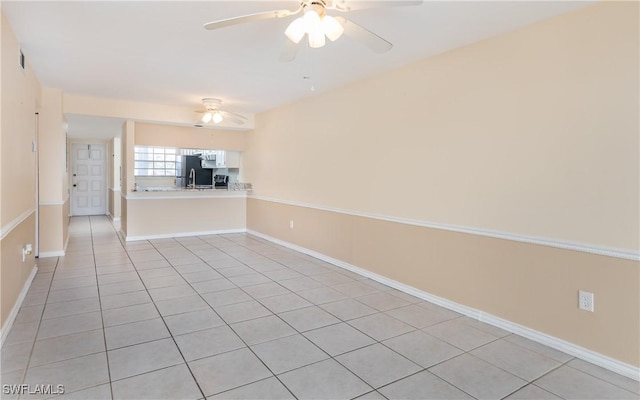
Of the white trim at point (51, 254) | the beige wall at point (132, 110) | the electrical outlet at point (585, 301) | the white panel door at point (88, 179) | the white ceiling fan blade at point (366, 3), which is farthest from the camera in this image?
the white panel door at point (88, 179)

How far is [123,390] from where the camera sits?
6.34 feet

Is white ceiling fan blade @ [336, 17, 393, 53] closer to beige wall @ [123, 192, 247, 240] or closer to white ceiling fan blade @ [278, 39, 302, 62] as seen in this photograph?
white ceiling fan blade @ [278, 39, 302, 62]

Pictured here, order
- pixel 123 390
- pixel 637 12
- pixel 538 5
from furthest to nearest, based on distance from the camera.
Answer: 1. pixel 538 5
2. pixel 637 12
3. pixel 123 390

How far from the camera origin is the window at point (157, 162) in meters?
7.62

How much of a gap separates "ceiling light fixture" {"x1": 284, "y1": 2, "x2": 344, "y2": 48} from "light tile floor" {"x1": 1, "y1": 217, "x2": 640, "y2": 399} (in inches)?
79.7

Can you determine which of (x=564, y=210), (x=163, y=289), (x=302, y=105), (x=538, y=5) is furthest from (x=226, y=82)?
(x=564, y=210)

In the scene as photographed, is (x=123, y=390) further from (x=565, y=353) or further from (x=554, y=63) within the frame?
(x=554, y=63)

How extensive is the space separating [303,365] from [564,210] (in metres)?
2.04

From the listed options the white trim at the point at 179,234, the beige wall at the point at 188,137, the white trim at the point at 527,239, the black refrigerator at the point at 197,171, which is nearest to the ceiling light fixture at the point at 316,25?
the white trim at the point at 527,239

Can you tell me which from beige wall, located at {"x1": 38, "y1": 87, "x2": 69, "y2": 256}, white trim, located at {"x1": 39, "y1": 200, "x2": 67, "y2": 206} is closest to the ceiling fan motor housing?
beige wall, located at {"x1": 38, "y1": 87, "x2": 69, "y2": 256}

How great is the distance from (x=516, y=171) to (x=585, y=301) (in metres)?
0.99

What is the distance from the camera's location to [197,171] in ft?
24.1

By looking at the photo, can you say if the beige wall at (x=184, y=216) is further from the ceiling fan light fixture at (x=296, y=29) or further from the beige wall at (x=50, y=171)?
the ceiling fan light fixture at (x=296, y=29)
